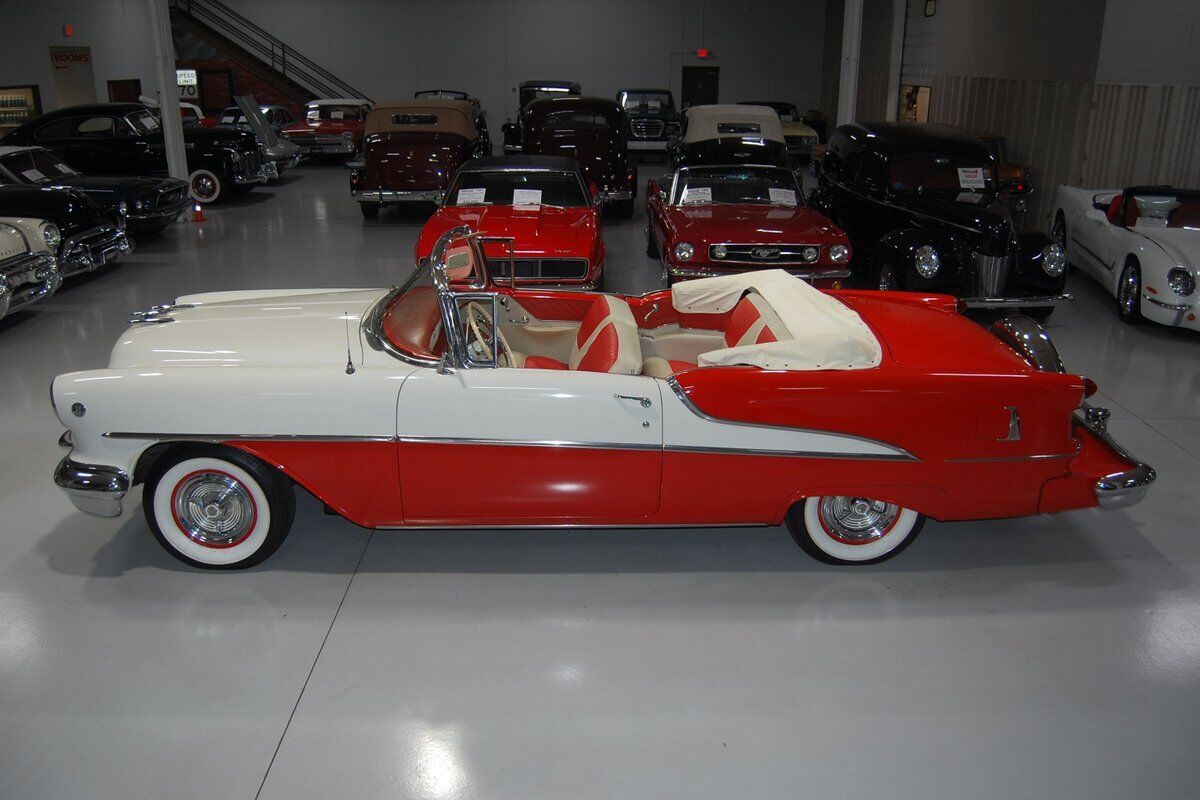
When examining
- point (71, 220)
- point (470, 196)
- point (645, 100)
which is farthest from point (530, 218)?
point (645, 100)

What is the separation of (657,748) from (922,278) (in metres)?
5.62

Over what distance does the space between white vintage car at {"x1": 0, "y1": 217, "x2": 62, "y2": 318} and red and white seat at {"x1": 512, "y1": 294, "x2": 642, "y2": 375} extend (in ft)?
16.3

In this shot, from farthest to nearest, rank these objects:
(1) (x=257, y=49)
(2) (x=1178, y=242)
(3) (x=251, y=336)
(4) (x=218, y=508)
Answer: (1) (x=257, y=49) < (2) (x=1178, y=242) < (3) (x=251, y=336) < (4) (x=218, y=508)

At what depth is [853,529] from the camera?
155 inches

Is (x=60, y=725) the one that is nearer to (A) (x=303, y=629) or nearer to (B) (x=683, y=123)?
(A) (x=303, y=629)

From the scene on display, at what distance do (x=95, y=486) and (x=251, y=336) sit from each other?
866 mm

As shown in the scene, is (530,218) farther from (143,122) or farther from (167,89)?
(143,122)

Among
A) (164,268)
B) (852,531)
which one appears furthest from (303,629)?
(164,268)

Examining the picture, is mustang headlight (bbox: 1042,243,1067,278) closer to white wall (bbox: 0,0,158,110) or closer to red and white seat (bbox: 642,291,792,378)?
red and white seat (bbox: 642,291,792,378)

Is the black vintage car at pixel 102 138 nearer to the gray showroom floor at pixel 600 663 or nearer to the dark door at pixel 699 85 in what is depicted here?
the gray showroom floor at pixel 600 663

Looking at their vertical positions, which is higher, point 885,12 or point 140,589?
point 885,12

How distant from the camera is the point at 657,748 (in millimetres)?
2949

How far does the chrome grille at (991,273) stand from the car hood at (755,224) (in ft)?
3.57

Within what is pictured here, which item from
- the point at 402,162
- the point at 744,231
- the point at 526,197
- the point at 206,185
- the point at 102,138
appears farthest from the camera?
the point at 206,185
